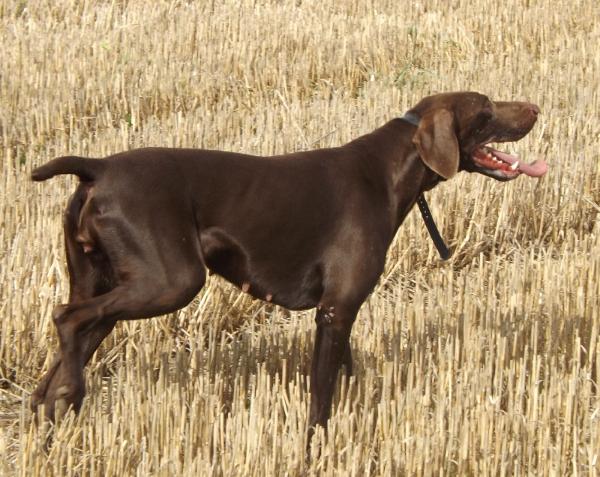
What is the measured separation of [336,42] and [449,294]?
211 inches

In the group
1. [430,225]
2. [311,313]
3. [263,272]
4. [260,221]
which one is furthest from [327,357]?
[311,313]

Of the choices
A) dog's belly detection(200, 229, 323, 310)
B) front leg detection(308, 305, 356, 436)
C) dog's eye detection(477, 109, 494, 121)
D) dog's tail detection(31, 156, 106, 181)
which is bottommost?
front leg detection(308, 305, 356, 436)

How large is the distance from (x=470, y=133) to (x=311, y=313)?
4.72 feet

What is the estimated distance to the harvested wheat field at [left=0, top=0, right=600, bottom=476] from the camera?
4281mm

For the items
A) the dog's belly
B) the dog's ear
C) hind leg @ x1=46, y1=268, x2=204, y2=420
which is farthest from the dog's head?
hind leg @ x1=46, y1=268, x2=204, y2=420

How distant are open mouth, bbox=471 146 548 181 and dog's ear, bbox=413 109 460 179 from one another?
0.21 m

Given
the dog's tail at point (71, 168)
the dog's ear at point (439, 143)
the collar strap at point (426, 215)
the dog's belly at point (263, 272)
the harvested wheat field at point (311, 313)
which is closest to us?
the dog's tail at point (71, 168)

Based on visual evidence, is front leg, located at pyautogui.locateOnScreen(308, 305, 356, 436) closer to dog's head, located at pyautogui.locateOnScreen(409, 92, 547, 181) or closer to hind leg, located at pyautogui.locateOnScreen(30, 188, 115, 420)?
dog's head, located at pyautogui.locateOnScreen(409, 92, 547, 181)

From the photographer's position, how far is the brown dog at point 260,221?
13.9ft

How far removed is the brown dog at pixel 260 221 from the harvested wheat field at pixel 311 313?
342 millimetres

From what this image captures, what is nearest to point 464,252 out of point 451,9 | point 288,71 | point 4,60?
point 288,71

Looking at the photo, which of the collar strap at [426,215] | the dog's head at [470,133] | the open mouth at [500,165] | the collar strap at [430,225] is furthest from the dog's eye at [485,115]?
the collar strap at [430,225]

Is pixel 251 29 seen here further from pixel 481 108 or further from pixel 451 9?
pixel 481 108

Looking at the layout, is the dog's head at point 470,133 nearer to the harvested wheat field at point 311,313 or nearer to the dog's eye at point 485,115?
the dog's eye at point 485,115
